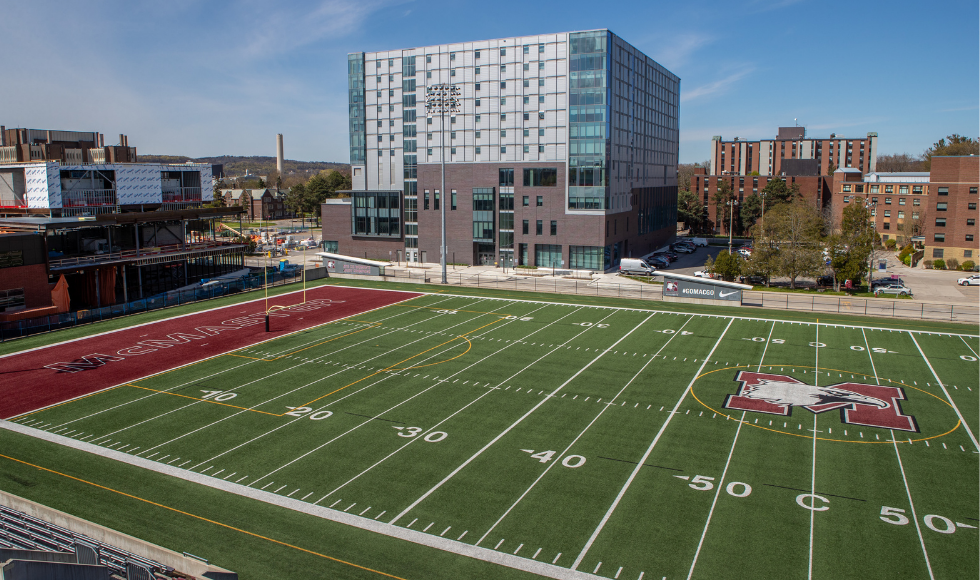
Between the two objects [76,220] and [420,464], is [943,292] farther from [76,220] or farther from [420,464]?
[76,220]

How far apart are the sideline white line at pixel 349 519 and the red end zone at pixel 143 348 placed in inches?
247

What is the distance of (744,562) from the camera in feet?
49.8

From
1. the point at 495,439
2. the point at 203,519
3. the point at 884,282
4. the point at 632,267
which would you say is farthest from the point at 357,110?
the point at 203,519

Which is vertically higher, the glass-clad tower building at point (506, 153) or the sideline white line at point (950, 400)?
the glass-clad tower building at point (506, 153)

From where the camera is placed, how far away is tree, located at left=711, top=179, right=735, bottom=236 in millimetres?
115075

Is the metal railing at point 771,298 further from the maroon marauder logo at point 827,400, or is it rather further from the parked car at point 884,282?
the maroon marauder logo at point 827,400

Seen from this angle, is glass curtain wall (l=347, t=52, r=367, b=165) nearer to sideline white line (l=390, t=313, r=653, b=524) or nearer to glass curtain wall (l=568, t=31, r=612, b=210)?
glass curtain wall (l=568, t=31, r=612, b=210)

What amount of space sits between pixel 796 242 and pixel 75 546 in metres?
56.3

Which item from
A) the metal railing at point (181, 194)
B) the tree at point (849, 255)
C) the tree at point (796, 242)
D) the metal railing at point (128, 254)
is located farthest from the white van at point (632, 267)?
the metal railing at point (181, 194)

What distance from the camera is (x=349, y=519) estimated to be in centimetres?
1730

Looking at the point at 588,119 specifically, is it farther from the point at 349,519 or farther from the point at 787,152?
the point at 787,152

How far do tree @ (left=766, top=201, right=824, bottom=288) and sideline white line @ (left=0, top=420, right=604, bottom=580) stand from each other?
154ft

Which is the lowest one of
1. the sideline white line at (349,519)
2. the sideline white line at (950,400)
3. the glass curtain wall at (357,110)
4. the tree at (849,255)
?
the sideline white line at (349,519)

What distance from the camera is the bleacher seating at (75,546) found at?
12469mm
